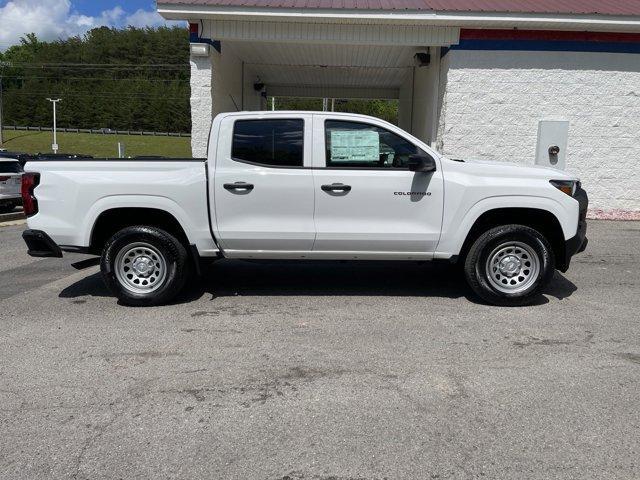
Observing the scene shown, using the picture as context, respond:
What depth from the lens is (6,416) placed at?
3543mm

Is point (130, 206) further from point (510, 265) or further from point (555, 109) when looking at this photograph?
point (555, 109)

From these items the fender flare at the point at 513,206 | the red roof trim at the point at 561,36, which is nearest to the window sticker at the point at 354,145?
the fender flare at the point at 513,206

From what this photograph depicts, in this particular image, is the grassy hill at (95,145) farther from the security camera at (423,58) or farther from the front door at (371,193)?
the front door at (371,193)

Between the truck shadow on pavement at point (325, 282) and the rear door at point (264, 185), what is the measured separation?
86cm

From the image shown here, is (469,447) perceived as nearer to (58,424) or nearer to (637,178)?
(58,424)

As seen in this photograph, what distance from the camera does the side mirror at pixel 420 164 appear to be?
561 cm

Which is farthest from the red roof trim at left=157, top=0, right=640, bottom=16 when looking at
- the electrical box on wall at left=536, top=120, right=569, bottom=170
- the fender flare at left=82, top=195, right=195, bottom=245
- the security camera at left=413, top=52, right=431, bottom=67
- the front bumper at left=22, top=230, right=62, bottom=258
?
the front bumper at left=22, top=230, right=62, bottom=258

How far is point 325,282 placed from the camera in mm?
6898

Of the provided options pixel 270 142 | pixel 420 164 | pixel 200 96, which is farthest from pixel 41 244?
pixel 200 96

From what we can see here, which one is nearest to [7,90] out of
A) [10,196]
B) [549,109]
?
[10,196]

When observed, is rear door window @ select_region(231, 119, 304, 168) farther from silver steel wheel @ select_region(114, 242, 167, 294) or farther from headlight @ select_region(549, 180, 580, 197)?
headlight @ select_region(549, 180, 580, 197)

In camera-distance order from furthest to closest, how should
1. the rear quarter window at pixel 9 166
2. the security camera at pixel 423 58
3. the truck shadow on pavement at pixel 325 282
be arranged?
the rear quarter window at pixel 9 166 → the security camera at pixel 423 58 → the truck shadow on pavement at pixel 325 282

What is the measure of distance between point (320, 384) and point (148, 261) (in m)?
2.72

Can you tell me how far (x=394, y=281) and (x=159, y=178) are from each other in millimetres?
3066
